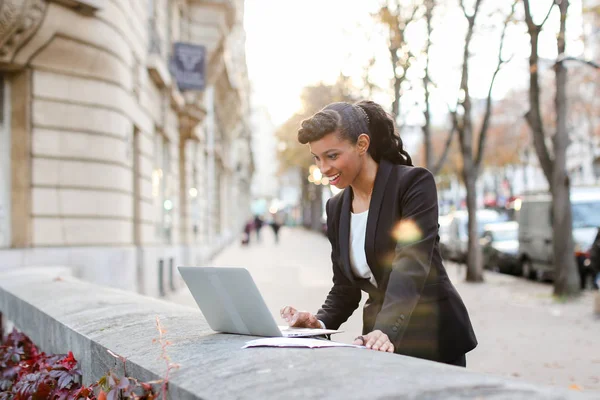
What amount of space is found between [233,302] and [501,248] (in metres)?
22.8

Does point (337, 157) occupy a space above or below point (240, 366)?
above

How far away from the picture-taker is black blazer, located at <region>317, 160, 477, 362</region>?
291 centimetres

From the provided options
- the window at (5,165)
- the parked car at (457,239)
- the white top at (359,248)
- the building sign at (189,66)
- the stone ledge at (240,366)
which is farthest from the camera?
the parked car at (457,239)

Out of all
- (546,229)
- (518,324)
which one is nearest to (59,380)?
(518,324)

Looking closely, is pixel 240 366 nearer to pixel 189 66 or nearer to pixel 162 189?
pixel 162 189

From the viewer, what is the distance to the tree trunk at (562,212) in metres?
14.8

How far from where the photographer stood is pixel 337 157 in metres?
3.13

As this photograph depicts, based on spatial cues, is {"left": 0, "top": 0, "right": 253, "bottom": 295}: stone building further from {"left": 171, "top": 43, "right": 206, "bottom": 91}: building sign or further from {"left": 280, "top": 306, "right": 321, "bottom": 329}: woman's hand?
{"left": 280, "top": 306, "right": 321, "bottom": 329}: woman's hand

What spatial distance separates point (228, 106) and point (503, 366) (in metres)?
32.9

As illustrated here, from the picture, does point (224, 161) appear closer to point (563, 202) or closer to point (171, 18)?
point (171, 18)

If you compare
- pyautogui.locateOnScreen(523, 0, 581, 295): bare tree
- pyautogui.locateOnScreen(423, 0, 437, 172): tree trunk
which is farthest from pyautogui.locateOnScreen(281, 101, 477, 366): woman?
pyautogui.locateOnScreen(423, 0, 437, 172): tree trunk

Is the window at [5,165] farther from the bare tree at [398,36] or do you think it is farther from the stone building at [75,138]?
the bare tree at [398,36]

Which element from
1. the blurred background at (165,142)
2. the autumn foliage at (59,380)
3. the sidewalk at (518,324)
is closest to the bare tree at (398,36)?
the blurred background at (165,142)

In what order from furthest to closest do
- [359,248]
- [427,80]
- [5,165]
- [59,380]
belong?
1. [427,80]
2. [5,165]
3. [59,380]
4. [359,248]
